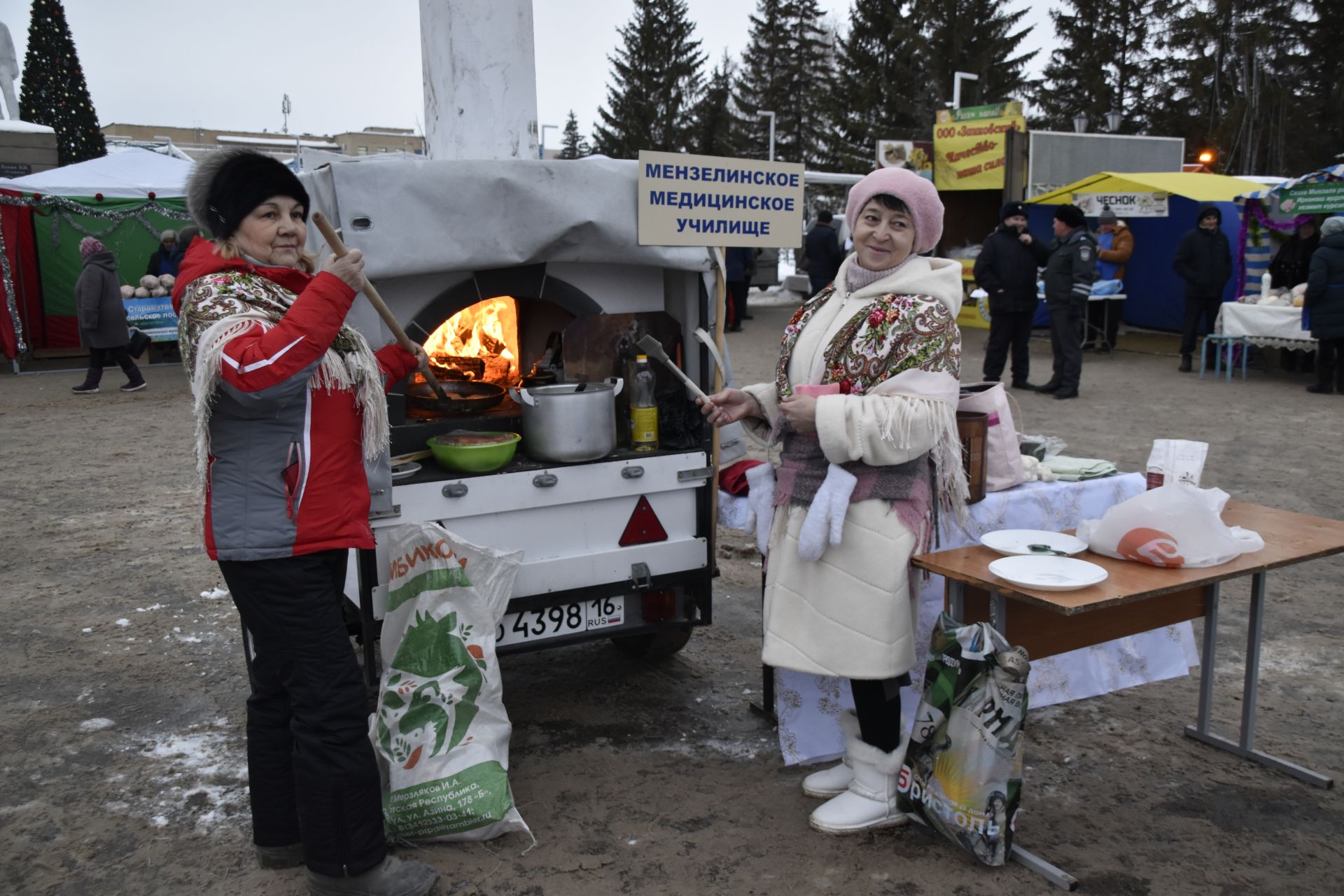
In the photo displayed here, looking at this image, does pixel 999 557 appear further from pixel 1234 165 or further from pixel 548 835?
pixel 1234 165

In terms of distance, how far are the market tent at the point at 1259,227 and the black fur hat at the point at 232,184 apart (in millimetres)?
13113

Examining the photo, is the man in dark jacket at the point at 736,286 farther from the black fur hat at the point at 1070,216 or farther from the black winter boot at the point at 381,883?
the black winter boot at the point at 381,883

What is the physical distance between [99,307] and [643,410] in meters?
10.2

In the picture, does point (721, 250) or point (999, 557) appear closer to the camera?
point (999, 557)

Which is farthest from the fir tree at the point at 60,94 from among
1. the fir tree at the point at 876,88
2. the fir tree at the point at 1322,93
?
the fir tree at the point at 1322,93

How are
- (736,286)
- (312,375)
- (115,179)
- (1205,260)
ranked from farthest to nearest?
1. (736,286)
2. (115,179)
3. (1205,260)
4. (312,375)

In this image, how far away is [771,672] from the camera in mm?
3980

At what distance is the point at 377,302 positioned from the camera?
294 centimetres

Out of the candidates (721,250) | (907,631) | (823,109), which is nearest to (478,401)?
(721,250)

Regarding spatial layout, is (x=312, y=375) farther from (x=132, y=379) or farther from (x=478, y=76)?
(x=132, y=379)

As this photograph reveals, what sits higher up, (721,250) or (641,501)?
(721,250)

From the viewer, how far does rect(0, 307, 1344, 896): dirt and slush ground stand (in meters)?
A: 2.96

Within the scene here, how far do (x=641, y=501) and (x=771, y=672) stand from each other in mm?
842

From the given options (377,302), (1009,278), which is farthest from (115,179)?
(377,302)
